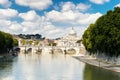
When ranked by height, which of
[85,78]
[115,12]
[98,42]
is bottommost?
[85,78]

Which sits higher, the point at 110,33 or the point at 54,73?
the point at 110,33

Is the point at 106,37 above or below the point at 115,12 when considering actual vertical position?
below

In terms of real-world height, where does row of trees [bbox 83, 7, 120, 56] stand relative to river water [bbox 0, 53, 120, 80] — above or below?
above

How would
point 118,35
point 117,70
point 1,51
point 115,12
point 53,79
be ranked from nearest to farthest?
1. point 53,79
2. point 117,70
3. point 118,35
4. point 115,12
5. point 1,51

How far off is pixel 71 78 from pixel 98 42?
31216mm

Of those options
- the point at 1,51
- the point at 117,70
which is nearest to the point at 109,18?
the point at 117,70

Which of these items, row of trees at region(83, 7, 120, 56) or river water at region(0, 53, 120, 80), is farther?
row of trees at region(83, 7, 120, 56)

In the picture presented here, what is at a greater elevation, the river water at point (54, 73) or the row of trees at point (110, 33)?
the row of trees at point (110, 33)

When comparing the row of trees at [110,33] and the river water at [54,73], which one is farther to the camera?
the row of trees at [110,33]

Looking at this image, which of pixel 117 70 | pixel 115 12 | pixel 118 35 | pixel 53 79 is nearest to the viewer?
pixel 53 79

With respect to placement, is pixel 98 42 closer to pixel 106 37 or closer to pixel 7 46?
pixel 106 37

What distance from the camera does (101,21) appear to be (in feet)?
284

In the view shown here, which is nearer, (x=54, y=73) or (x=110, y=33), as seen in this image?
(x=54, y=73)

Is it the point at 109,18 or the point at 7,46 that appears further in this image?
the point at 7,46
